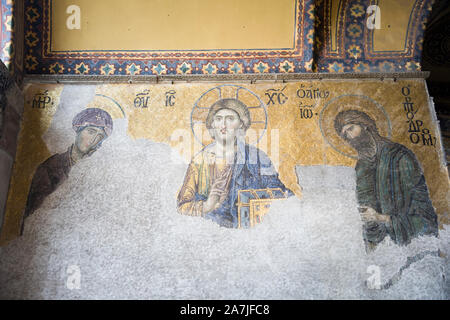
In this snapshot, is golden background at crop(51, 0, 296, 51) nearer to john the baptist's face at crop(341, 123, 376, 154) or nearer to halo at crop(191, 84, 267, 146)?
halo at crop(191, 84, 267, 146)

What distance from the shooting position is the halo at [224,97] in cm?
495

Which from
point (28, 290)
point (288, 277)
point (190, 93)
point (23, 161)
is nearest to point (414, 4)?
point (190, 93)

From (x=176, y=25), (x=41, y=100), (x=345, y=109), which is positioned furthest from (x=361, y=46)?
(x=41, y=100)

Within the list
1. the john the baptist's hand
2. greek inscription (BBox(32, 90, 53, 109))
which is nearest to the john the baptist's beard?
the john the baptist's hand

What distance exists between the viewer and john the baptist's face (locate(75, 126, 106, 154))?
4914 mm

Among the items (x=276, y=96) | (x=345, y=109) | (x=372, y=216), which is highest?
(x=276, y=96)

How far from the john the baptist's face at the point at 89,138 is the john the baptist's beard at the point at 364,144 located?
288 cm

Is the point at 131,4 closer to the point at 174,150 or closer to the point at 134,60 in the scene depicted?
the point at 134,60

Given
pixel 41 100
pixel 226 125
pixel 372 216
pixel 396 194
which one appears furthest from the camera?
pixel 41 100

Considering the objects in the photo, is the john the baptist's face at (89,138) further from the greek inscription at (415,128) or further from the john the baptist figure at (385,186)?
the greek inscription at (415,128)

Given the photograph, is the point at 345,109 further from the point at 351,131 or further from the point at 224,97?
the point at 224,97

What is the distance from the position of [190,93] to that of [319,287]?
8.67 ft

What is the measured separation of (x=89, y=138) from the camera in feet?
16.3

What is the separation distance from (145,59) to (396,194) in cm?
334
